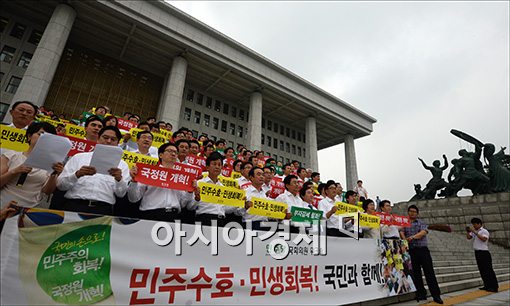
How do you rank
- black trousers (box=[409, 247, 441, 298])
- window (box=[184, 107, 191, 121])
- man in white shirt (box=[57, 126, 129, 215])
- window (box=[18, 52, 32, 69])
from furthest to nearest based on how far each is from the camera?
window (box=[184, 107, 191, 121])
window (box=[18, 52, 32, 69])
black trousers (box=[409, 247, 441, 298])
man in white shirt (box=[57, 126, 129, 215])

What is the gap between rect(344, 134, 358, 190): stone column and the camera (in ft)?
102

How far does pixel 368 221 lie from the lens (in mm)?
4551

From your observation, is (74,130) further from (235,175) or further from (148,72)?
(148,72)

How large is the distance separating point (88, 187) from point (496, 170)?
22.6m

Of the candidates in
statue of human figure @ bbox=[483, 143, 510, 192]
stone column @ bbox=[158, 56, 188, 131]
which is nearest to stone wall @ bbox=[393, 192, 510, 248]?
statue of human figure @ bbox=[483, 143, 510, 192]

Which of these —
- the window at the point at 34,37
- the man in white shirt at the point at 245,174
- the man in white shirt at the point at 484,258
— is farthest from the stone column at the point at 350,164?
the window at the point at 34,37

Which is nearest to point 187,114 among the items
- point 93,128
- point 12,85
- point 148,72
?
point 148,72

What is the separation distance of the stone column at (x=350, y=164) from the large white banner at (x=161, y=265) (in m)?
29.0

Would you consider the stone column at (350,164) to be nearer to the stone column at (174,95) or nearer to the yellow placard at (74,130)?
the stone column at (174,95)

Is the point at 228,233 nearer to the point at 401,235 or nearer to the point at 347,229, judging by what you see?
the point at 347,229

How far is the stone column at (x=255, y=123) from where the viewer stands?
23625mm

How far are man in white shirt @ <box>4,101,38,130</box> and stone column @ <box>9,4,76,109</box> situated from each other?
49.9 feet

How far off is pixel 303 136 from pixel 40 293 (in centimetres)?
3777

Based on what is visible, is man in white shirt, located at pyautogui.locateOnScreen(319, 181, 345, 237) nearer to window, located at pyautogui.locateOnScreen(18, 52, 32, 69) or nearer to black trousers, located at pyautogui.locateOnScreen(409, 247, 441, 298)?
black trousers, located at pyautogui.locateOnScreen(409, 247, 441, 298)
